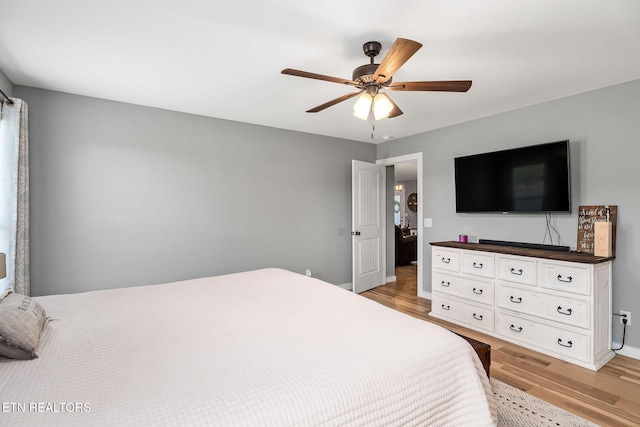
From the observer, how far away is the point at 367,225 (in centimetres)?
491

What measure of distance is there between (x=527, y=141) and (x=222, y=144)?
3.52m

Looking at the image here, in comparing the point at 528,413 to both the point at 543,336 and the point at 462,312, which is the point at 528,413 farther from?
the point at 462,312

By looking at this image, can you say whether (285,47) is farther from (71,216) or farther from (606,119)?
(606,119)

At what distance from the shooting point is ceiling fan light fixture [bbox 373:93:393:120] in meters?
2.18

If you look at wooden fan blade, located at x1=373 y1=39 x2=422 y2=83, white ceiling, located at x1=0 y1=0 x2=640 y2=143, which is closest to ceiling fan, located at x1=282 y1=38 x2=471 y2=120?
wooden fan blade, located at x1=373 y1=39 x2=422 y2=83

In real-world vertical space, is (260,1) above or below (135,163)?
above

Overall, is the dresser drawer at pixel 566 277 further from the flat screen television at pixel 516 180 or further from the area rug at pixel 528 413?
the area rug at pixel 528 413

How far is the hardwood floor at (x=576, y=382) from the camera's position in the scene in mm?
2062

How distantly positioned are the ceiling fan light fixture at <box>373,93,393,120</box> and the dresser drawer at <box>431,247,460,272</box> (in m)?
2.08

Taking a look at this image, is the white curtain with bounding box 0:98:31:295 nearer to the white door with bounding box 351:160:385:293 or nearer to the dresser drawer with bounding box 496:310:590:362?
the white door with bounding box 351:160:385:293

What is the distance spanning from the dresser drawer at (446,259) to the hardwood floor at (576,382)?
2.58 ft

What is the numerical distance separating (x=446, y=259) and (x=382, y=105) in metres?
2.25

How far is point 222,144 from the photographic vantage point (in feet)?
12.7

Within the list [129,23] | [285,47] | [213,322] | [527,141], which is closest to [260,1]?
[285,47]
